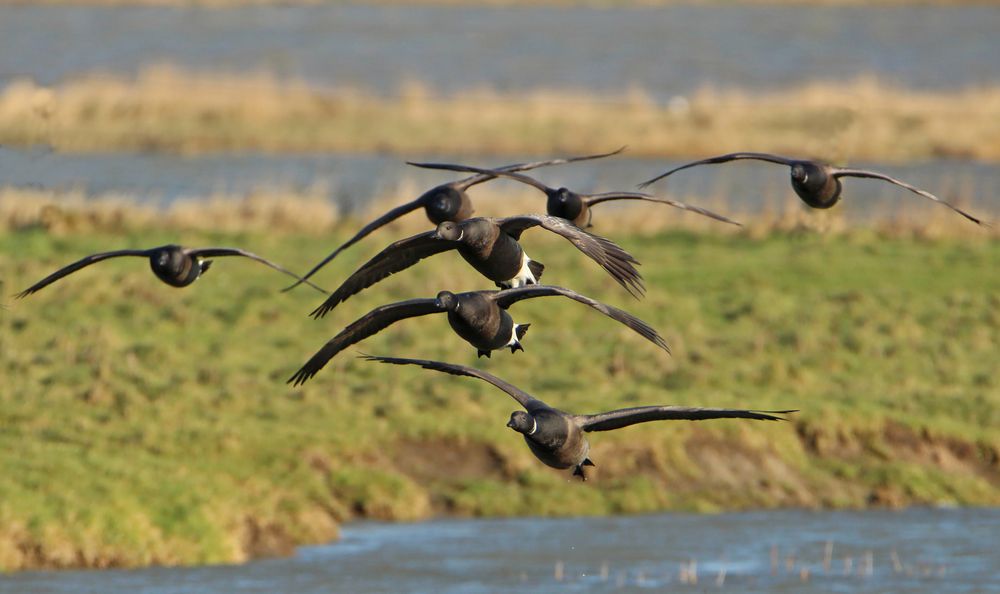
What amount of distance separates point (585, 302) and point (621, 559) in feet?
27.7

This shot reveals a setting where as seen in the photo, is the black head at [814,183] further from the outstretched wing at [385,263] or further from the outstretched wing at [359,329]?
the outstretched wing at [359,329]

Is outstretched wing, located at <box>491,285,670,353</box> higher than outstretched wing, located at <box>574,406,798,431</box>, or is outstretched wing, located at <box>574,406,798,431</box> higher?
outstretched wing, located at <box>491,285,670,353</box>

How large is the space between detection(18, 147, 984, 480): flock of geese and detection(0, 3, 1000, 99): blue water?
4288 cm

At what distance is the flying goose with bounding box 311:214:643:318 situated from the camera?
10.2m

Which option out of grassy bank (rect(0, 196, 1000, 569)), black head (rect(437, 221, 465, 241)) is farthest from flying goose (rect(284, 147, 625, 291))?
grassy bank (rect(0, 196, 1000, 569))

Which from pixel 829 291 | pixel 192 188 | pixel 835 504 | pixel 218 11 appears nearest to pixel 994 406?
pixel 835 504

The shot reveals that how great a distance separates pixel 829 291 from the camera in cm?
2608

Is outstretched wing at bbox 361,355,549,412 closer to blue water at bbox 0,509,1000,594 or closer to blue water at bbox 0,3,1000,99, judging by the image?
blue water at bbox 0,509,1000,594

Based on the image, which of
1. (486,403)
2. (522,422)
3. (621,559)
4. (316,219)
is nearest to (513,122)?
(316,219)

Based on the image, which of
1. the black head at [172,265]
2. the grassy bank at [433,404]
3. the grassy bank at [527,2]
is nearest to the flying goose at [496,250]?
the black head at [172,265]

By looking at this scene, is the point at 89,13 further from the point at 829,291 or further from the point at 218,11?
the point at 829,291

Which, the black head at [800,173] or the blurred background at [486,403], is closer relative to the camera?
the black head at [800,173]

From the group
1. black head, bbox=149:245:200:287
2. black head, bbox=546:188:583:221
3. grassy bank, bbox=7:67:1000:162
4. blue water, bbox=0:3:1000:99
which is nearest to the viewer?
black head, bbox=546:188:583:221

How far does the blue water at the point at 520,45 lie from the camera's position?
232ft
